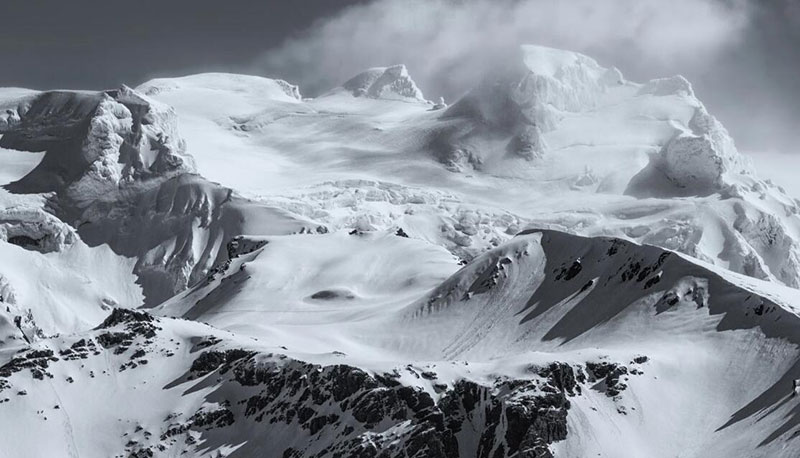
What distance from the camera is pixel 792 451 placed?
184 m

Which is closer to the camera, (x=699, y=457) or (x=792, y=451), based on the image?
(x=792, y=451)

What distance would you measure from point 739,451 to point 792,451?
426 inches

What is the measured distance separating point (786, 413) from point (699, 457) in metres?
14.9

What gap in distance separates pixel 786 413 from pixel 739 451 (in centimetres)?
1051

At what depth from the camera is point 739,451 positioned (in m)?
194

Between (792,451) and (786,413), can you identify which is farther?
(786,413)

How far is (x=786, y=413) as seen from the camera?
649 feet

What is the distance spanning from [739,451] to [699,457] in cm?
729

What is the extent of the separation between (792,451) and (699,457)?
17.9 meters
